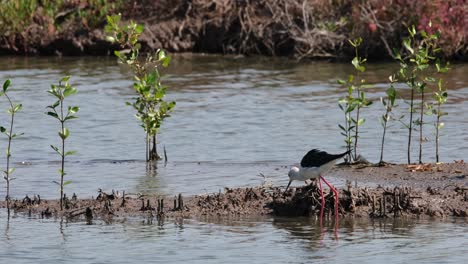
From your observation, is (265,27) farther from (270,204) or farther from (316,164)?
(316,164)

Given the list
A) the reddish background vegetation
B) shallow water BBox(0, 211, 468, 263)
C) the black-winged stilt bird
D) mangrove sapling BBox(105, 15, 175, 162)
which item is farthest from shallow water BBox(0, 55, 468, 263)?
the reddish background vegetation

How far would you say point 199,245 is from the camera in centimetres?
846

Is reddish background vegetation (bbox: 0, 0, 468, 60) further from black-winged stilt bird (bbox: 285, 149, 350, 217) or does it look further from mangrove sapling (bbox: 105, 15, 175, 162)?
black-winged stilt bird (bbox: 285, 149, 350, 217)

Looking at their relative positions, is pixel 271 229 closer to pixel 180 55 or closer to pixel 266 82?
pixel 266 82

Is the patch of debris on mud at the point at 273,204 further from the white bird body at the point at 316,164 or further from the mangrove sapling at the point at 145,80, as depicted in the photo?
the mangrove sapling at the point at 145,80

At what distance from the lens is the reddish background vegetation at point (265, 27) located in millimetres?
20156

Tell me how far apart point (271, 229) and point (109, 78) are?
1042 cm

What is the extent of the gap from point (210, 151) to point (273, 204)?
3486 mm

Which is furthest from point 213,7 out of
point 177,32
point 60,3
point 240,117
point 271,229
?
point 271,229

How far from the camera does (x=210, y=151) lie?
504 inches

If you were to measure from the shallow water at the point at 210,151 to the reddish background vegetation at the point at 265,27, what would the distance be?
665 millimetres

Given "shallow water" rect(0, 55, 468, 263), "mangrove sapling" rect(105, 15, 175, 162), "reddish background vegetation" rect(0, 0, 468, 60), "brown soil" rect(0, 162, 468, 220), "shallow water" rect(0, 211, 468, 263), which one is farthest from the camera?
"reddish background vegetation" rect(0, 0, 468, 60)

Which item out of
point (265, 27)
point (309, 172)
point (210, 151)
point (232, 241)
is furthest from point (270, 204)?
point (265, 27)

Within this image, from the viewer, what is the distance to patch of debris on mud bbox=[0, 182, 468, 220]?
924 cm
